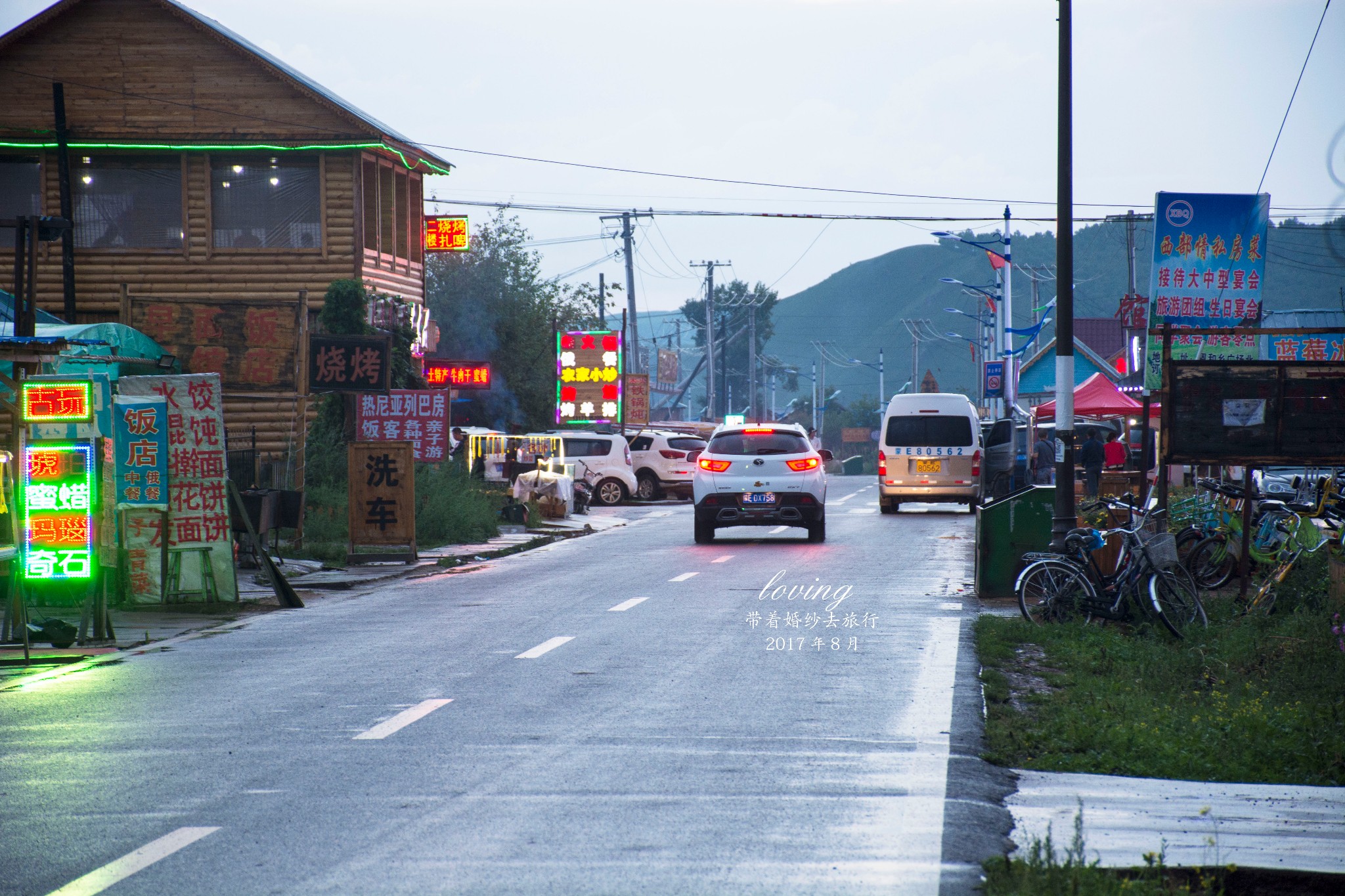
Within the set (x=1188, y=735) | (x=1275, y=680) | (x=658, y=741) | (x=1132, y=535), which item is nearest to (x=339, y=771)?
(x=658, y=741)

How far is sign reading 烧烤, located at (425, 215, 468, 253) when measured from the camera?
126 feet

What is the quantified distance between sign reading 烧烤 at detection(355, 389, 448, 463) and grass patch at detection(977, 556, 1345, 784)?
13495 millimetres

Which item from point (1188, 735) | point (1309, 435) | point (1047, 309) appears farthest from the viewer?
point (1047, 309)

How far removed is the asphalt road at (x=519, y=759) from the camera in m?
5.36

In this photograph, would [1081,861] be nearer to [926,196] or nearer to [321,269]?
[321,269]

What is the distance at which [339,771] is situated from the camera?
273 inches

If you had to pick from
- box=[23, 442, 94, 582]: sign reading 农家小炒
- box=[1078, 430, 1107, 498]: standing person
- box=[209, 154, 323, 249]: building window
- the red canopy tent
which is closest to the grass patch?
box=[23, 442, 94, 582]: sign reading 农家小炒

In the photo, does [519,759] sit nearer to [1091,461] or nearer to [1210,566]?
[1210,566]

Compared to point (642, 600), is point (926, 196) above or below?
above

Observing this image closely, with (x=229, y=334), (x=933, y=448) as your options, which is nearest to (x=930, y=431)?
(x=933, y=448)

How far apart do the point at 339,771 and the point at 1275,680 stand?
5854 millimetres

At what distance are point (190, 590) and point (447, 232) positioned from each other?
24.9 m

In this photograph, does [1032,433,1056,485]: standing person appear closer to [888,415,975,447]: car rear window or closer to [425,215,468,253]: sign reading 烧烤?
[888,415,975,447]: car rear window

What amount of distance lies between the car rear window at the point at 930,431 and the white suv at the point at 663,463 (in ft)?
31.6
